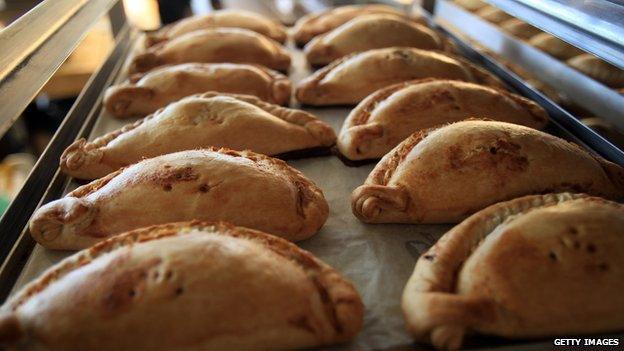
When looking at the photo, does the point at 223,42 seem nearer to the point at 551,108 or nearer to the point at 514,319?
the point at 551,108

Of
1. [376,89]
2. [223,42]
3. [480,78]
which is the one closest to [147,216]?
[376,89]

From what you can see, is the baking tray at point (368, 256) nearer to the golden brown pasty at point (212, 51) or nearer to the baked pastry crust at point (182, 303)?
the baked pastry crust at point (182, 303)

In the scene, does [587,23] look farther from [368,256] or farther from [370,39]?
[370,39]

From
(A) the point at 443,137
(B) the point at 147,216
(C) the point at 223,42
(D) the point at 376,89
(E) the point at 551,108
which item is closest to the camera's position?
(B) the point at 147,216

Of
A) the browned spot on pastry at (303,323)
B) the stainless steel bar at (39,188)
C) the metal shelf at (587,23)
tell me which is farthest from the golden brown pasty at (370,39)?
the browned spot on pastry at (303,323)

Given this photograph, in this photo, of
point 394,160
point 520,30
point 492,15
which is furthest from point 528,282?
point 492,15

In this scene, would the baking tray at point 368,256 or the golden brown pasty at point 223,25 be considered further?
the golden brown pasty at point 223,25
